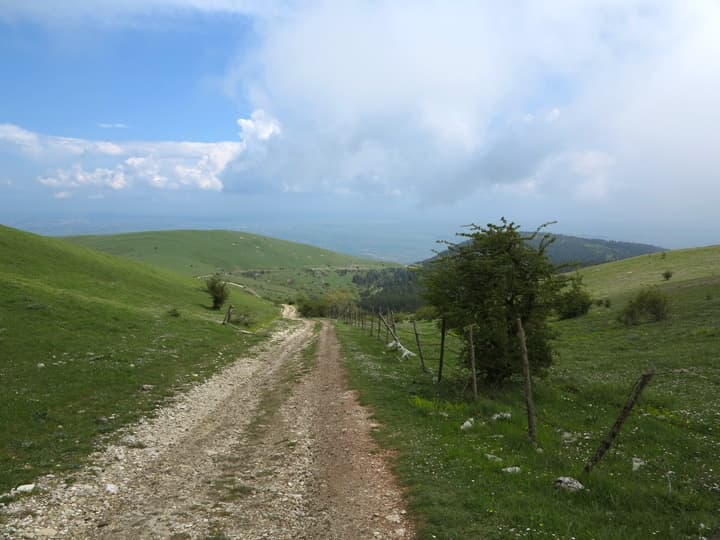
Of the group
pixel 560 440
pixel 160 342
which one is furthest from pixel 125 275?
pixel 560 440

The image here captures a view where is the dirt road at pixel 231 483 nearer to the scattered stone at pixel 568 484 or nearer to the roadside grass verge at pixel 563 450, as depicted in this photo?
the roadside grass verge at pixel 563 450

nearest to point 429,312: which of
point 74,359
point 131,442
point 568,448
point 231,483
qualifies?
point 568,448

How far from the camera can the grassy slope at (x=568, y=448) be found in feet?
26.7

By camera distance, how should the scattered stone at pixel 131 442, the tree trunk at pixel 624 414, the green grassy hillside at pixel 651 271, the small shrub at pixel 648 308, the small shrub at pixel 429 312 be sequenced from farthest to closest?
the green grassy hillside at pixel 651 271, the small shrub at pixel 648 308, the small shrub at pixel 429 312, the scattered stone at pixel 131 442, the tree trunk at pixel 624 414

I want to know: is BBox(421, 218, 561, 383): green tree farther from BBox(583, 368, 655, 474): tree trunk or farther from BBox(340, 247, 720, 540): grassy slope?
BBox(583, 368, 655, 474): tree trunk

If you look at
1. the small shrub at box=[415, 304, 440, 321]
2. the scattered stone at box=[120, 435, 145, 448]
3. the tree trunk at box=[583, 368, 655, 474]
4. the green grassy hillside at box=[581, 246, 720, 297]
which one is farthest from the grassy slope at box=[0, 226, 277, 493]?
the green grassy hillside at box=[581, 246, 720, 297]

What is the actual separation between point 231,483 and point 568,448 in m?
9.64

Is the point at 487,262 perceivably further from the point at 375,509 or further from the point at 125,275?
the point at 125,275

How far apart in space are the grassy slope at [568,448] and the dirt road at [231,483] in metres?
1.23

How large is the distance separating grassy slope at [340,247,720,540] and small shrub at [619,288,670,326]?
10.8 m

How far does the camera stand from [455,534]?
7812 mm

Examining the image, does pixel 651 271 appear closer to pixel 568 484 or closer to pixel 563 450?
pixel 563 450

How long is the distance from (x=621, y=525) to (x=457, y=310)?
11.8m

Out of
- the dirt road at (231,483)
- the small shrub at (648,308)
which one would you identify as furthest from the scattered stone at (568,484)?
the small shrub at (648,308)
